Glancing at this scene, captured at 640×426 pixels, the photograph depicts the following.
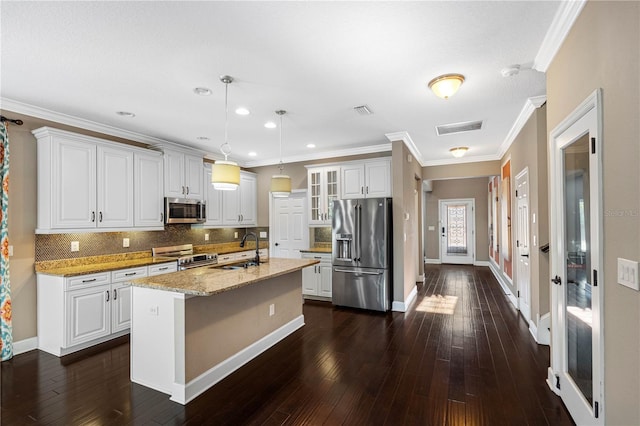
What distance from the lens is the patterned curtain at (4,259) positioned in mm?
3158

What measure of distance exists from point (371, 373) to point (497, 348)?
5.18 ft

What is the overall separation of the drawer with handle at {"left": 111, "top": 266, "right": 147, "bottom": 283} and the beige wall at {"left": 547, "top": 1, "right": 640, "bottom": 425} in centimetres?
455

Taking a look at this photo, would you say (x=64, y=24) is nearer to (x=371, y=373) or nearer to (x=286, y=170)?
(x=371, y=373)

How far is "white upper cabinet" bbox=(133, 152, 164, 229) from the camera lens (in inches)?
168

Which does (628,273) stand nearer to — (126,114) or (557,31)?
(557,31)

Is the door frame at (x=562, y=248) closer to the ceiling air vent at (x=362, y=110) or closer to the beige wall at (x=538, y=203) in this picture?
the beige wall at (x=538, y=203)

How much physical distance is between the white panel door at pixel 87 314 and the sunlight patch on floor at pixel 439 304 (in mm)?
4338

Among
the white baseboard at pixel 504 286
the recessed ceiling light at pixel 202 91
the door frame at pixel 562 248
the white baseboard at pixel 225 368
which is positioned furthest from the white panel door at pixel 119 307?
the white baseboard at pixel 504 286

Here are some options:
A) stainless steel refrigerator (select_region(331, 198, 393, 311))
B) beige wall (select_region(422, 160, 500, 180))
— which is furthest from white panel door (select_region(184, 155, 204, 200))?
beige wall (select_region(422, 160, 500, 180))

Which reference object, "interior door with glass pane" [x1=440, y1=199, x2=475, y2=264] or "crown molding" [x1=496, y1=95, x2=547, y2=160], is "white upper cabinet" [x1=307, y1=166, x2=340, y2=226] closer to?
"crown molding" [x1=496, y1=95, x2=547, y2=160]

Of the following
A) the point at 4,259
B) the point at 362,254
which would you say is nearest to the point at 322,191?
the point at 362,254

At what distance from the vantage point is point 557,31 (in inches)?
82.4

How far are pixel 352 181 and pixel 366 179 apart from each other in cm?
26

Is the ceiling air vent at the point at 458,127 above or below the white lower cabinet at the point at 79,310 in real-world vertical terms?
above
